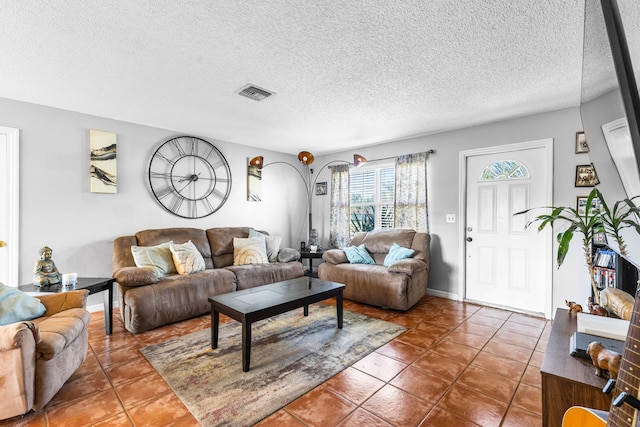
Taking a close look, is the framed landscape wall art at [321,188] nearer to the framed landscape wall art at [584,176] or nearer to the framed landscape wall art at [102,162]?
the framed landscape wall art at [102,162]

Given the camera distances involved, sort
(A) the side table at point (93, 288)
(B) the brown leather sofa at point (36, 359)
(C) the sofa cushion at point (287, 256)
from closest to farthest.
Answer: (B) the brown leather sofa at point (36, 359), (A) the side table at point (93, 288), (C) the sofa cushion at point (287, 256)

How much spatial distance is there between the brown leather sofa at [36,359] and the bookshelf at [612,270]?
3.98 meters

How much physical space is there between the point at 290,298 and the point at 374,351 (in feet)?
2.72

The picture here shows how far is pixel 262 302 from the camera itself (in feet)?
8.04

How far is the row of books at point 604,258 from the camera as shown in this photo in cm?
269

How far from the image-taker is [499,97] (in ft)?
→ 9.59

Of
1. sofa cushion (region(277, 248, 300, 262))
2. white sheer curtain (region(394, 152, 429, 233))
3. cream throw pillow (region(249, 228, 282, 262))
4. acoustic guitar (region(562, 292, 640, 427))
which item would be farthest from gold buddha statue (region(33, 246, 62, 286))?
white sheer curtain (region(394, 152, 429, 233))

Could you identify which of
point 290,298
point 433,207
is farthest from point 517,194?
point 290,298

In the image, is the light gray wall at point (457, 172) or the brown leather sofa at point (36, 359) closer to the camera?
the brown leather sofa at point (36, 359)

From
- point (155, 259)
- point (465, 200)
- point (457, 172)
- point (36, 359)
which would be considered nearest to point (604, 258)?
point (465, 200)

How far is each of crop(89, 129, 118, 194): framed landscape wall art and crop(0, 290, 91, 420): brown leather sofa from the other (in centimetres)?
188

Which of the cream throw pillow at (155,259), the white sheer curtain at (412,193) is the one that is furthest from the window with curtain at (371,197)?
the cream throw pillow at (155,259)

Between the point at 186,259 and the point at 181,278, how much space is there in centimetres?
30

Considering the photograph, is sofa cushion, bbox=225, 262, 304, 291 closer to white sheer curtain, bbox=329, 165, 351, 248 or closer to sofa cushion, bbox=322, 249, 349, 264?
sofa cushion, bbox=322, 249, 349, 264
